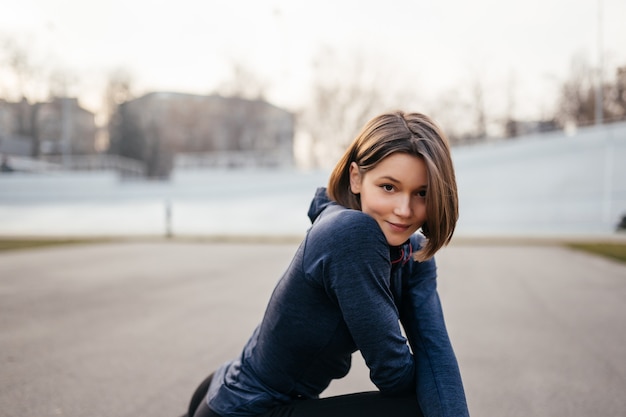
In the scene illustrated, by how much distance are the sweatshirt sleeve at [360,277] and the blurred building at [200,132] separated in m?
34.8

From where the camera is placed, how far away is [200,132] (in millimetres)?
64250

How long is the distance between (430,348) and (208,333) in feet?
9.62

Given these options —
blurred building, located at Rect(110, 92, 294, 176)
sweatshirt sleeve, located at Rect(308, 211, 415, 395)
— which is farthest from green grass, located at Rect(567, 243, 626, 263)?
blurred building, located at Rect(110, 92, 294, 176)

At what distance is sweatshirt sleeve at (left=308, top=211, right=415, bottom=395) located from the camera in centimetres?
118

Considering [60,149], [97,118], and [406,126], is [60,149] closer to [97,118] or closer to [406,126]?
[97,118]

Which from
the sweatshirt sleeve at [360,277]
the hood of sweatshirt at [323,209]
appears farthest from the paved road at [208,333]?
the sweatshirt sleeve at [360,277]

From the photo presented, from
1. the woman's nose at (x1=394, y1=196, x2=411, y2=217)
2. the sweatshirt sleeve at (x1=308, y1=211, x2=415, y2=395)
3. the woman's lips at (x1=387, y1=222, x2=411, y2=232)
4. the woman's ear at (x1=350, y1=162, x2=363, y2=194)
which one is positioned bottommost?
the sweatshirt sleeve at (x1=308, y1=211, x2=415, y2=395)

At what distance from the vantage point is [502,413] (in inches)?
95.0

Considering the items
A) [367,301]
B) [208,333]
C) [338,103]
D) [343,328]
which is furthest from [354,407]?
[338,103]

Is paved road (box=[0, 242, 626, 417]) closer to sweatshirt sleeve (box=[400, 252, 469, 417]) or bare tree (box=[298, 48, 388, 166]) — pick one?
sweatshirt sleeve (box=[400, 252, 469, 417])

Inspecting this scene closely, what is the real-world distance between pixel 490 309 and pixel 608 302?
148cm

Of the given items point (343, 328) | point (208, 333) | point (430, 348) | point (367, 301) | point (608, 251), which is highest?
point (367, 301)

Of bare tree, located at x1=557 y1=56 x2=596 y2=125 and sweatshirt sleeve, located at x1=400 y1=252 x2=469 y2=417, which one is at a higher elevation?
bare tree, located at x1=557 y1=56 x2=596 y2=125

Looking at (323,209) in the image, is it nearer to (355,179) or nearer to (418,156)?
(355,179)
